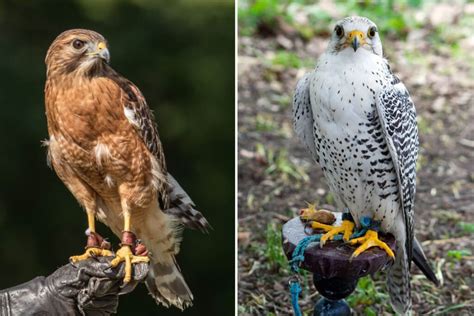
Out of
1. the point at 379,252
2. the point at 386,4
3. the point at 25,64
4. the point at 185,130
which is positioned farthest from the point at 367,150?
the point at 386,4

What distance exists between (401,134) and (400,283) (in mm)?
570

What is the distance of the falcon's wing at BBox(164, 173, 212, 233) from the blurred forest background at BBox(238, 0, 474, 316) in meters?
0.99

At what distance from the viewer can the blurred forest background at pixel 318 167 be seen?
10.9 feet

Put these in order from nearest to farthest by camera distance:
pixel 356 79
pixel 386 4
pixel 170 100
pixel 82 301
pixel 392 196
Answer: pixel 82 301
pixel 356 79
pixel 392 196
pixel 170 100
pixel 386 4

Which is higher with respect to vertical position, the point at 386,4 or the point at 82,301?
the point at 386,4

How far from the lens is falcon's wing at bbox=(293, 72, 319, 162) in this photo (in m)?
2.43

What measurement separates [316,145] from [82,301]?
34.1 inches

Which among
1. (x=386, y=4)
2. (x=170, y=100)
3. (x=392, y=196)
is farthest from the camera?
(x=386, y=4)

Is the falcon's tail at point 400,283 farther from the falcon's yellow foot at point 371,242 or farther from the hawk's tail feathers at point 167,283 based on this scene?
the hawk's tail feathers at point 167,283

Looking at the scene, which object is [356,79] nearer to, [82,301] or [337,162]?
[337,162]

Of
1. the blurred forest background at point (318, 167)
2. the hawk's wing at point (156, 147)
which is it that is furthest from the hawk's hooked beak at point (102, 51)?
the blurred forest background at point (318, 167)

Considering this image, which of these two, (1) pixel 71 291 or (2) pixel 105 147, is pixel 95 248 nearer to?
(1) pixel 71 291

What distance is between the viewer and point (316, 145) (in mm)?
2445

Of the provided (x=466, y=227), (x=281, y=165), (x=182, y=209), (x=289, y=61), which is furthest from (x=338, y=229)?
(x=289, y=61)
